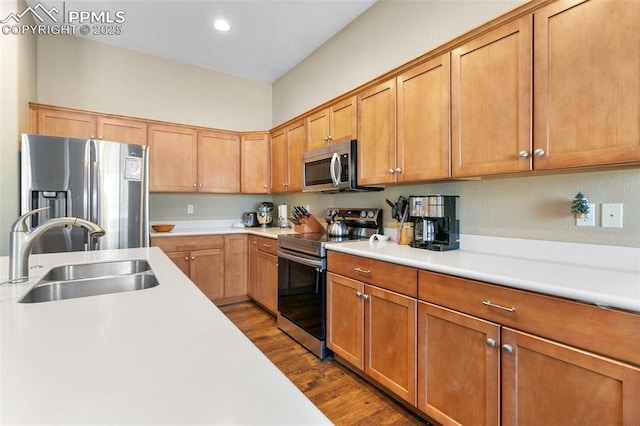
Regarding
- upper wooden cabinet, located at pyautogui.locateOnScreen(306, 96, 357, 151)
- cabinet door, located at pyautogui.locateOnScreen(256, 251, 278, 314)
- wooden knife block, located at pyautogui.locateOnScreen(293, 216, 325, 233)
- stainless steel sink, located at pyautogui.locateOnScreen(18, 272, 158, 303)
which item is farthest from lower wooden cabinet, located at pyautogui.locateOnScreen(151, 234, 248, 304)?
stainless steel sink, located at pyautogui.locateOnScreen(18, 272, 158, 303)

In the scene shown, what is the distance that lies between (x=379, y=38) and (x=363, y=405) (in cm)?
278

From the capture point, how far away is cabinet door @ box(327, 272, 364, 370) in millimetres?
1987

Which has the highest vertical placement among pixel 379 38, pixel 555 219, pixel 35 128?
pixel 379 38

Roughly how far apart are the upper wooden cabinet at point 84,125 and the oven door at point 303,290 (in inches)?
80.7

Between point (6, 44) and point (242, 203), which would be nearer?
point (6, 44)

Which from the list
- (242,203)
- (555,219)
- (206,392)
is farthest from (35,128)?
(555,219)

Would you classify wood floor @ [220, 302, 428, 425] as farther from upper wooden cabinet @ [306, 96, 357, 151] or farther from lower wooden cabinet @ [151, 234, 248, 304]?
upper wooden cabinet @ [306, 96, 357, 151]

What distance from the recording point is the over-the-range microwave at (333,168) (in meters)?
2.49

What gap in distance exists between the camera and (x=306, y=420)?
1.35 feet

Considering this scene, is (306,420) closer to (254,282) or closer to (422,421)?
(422,421)

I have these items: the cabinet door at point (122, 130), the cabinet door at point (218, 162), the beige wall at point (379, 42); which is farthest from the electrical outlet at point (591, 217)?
the cabinet door at point (122, 130)

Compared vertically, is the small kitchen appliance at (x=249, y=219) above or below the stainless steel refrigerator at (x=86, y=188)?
below

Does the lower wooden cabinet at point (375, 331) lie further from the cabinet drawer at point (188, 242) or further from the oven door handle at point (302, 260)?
the cabinet drawer at point (188, 242)

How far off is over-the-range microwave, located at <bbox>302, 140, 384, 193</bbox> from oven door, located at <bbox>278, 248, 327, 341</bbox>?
0.66m
